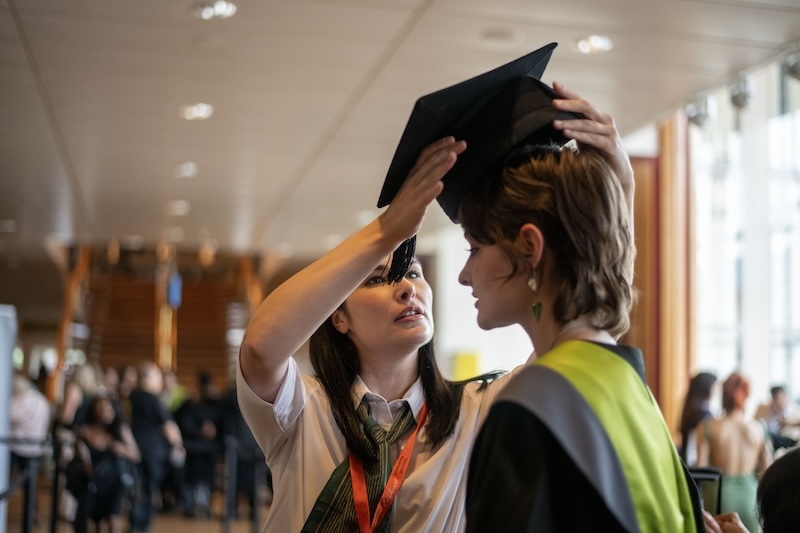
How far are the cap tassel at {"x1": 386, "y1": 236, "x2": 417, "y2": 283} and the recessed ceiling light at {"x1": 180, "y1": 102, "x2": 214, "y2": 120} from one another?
20.1 ft

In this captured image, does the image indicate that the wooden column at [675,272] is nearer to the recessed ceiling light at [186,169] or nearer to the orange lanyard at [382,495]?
the recessed ceiling light at [186,169]

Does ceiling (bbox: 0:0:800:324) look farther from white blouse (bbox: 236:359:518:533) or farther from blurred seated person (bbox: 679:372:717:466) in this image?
white blouse (bbox: 236:359:518:533)

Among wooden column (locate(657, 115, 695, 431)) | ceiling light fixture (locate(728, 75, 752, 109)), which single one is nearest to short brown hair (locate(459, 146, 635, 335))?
ceiling light fixture (locate(728, 75, 752, 109))

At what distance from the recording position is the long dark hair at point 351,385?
76.1 inches

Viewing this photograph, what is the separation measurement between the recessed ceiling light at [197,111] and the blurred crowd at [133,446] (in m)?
2.52

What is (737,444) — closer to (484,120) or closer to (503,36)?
(503,36)

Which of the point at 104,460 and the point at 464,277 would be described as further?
the point at 104,460

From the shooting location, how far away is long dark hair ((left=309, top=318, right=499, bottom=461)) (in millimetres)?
1932

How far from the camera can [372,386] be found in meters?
2.13

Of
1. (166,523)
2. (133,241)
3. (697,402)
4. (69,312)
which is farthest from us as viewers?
(69,312)

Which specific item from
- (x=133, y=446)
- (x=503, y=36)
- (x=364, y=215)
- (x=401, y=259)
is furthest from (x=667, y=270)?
(x=401, y=259)

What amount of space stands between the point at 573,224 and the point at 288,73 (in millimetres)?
5818

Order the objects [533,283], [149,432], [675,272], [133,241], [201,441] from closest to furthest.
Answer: [533,283] → [149,432] → [201,441] → [675,272] → [133,241]

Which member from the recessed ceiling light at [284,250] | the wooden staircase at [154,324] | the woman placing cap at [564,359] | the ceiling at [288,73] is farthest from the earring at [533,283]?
the wooden staircase at [154,324]
